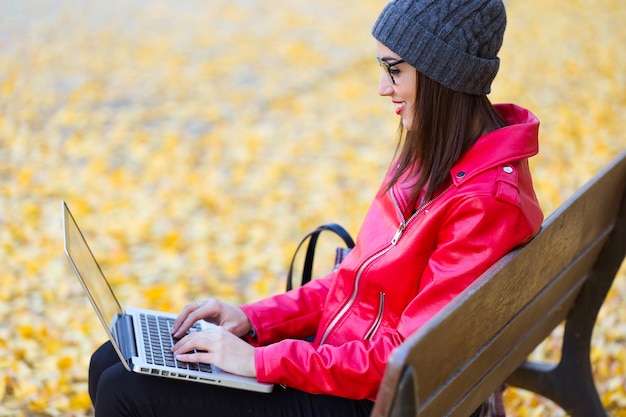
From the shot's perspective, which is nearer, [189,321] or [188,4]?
[189,321]

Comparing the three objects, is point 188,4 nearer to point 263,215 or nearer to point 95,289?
point 263,215

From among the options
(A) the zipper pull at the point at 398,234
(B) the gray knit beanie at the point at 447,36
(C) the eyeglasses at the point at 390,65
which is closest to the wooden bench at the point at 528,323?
A: (A) the zipper pull at the point at 398,234

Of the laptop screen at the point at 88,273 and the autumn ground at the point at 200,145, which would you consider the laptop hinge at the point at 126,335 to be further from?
the autumn ground at the point at 200,145

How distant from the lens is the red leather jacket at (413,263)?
188 cm

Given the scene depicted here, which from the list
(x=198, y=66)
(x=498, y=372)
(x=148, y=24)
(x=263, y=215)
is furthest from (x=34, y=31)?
(x=498, y=372)

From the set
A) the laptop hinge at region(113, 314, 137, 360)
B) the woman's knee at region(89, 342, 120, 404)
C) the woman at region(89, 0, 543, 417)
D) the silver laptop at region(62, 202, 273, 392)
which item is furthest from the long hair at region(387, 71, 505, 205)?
the woman's knee at region(89, 342, 120, 404)

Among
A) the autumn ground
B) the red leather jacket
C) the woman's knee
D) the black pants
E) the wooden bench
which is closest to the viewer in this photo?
the wooden bench

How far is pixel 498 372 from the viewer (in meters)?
2.19

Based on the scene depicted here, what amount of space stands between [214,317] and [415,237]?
0.72m

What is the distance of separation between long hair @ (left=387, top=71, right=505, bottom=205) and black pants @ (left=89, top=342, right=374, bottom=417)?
60 cm

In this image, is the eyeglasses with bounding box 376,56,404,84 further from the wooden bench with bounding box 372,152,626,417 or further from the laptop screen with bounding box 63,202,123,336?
the laptop screen with bounding box 63,202,123,336

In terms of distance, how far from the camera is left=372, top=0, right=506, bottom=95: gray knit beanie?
196 cm

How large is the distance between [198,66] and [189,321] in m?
6.63

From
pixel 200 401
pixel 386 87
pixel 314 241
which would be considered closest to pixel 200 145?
pixel 314 241
